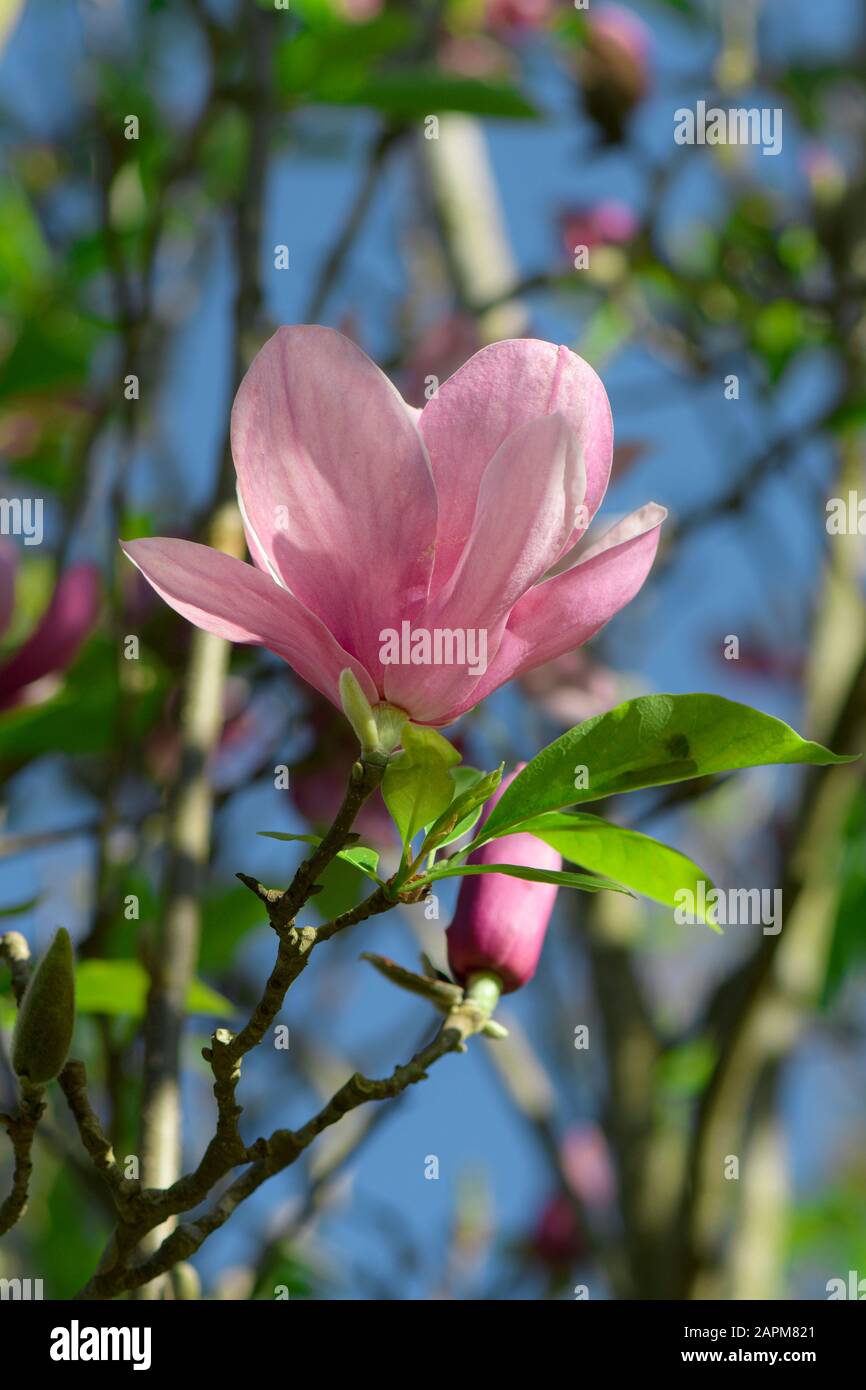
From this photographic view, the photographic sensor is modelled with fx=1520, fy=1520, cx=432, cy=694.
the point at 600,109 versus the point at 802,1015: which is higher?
the point at 600,109

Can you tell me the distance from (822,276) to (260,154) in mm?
983

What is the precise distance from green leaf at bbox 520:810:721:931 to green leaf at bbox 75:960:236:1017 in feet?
1.10

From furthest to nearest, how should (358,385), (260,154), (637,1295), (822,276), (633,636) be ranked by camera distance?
(633,636) < (822,276) < (637,1295) < (260,154) < (358,385)

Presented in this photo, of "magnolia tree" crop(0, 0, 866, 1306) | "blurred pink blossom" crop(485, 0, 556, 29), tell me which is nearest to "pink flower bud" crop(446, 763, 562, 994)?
"magnolia tree" crop(0, 0, 866, 1306)

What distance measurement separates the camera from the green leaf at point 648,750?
0.58m

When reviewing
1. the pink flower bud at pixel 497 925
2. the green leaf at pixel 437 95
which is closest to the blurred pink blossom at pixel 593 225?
the green leaf at pixel 437 95

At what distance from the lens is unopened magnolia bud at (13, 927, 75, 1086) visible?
564mm

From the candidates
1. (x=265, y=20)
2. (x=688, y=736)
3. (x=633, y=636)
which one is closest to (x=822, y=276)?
(x=633, y=636)

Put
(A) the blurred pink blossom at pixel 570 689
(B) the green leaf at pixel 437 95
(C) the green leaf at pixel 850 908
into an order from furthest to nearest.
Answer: (C) the green leaf at pixel 850 908 < (A) the blurred pink blossom at pixel 570 689 < (B) the green leaf at pixel 437 95

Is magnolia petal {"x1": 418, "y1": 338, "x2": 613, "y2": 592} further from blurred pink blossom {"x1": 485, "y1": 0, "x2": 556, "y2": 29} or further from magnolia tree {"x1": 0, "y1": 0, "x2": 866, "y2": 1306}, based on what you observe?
blurred pink blossom {"x1": 485, "y1": 0, "x2": 556, "y2": 29}

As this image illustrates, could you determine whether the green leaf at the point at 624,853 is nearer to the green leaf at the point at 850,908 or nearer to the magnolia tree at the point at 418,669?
the magnolia tree at the point at 418,669

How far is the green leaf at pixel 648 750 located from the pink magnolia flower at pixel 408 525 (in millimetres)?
37

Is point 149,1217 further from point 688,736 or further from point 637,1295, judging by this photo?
point 637,1295
